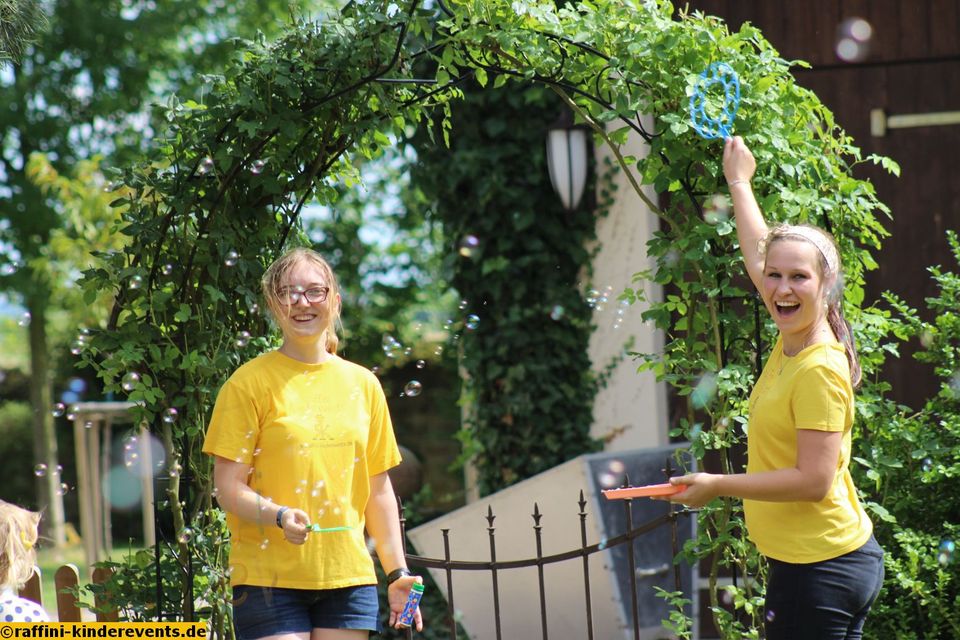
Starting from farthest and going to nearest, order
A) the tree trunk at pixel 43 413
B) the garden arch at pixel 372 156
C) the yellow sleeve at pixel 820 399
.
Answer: the tree trunk at pixel 43 413 → the garden arch at pixel 372 156 → the yellow sleeve at pixel 820 399

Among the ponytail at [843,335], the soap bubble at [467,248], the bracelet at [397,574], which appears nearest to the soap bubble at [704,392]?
the ponytail at [843,335]

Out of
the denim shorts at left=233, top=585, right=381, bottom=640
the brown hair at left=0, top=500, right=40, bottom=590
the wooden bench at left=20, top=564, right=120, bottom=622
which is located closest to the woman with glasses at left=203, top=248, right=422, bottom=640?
the denim shorts at left=233, top=585, right=381, bottom=640

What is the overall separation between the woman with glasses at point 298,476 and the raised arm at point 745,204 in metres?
1.03

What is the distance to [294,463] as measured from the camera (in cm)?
261

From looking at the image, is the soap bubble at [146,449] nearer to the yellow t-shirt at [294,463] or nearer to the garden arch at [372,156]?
the garden arch at [372,156]

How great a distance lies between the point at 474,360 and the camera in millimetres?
6445

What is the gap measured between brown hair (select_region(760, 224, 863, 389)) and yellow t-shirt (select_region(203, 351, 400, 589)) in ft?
3.66

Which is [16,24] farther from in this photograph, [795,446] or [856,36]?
[856,36]

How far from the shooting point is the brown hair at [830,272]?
2.37 meters

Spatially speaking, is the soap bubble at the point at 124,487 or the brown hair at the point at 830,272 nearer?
the brown hair at the point at 830,272

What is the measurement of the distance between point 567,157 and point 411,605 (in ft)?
12.2

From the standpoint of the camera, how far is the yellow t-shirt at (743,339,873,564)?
2.24 meters

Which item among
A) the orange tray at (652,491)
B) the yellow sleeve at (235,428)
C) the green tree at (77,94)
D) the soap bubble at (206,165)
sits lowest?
the orange tray at (652,491)

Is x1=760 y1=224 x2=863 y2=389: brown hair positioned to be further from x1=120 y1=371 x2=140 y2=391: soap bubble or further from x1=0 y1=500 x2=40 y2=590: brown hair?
x1=120 y1=371 x2=140 y2=391: soap bubble
